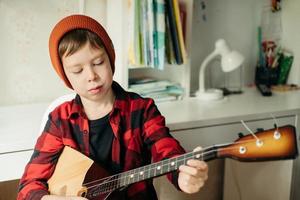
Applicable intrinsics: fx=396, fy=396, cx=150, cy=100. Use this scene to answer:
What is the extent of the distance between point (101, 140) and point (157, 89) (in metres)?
0.72

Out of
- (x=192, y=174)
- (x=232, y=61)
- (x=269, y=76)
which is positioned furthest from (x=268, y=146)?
(x=269, y=76)

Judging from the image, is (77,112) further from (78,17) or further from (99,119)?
(78,17)

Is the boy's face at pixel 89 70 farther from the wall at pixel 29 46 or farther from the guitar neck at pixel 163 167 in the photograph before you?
the wall at pixel 29 46

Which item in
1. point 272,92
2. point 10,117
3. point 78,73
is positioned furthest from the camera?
point 272,92

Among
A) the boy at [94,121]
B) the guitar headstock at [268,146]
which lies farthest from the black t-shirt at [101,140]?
the guitar headstock at [268,146]

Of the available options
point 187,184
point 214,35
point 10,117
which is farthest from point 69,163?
point 214,35

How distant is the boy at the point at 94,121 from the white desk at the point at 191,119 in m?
0.20

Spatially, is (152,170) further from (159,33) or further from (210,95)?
(210,95)

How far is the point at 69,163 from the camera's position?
3.53 ft

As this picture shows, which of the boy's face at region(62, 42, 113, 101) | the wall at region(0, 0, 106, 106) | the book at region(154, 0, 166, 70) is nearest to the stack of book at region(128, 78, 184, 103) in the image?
the book at region(154, 0, 166, 70)

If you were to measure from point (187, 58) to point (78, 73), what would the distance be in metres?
0.85

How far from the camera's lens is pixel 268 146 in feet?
2.49

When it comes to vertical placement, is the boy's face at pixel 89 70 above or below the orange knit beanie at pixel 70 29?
below

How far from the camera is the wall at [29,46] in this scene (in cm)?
166
